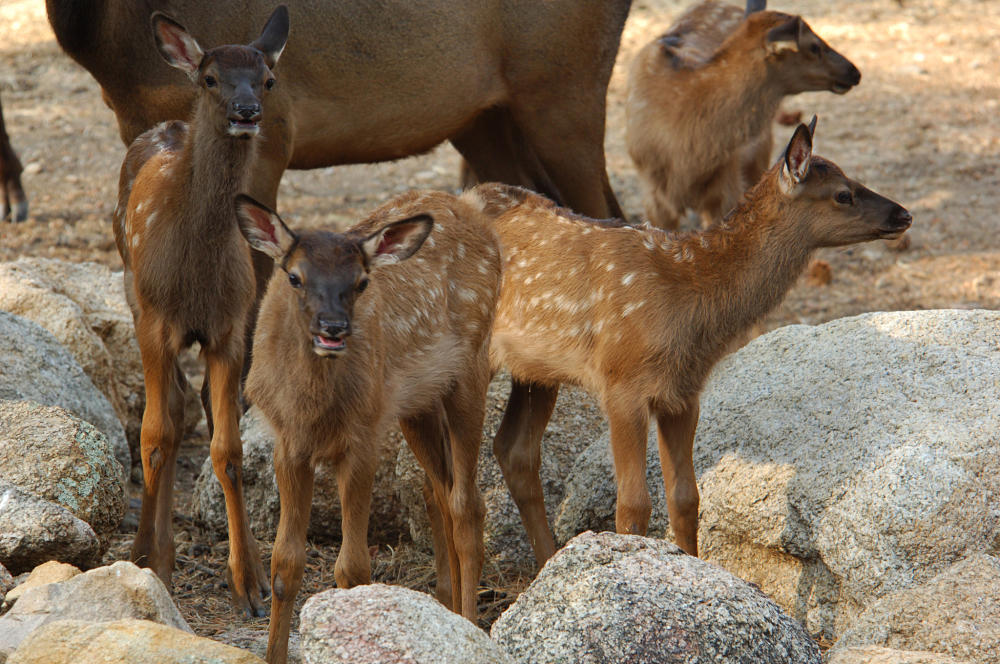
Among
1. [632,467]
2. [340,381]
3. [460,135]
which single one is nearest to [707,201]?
[460,135]

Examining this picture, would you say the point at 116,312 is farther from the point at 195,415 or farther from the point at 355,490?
the point at 355,490

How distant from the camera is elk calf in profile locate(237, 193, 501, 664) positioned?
178 inches

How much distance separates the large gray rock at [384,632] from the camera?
11.8ft

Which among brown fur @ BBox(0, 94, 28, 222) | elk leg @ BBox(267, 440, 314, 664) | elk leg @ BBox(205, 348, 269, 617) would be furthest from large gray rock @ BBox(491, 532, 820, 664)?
brown fur @ BBox(0, 94, 28, 222)

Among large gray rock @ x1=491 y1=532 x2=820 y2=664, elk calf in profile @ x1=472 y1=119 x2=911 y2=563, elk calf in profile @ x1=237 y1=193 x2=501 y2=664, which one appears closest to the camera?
large gray rock @ x1=491 y1=532 x2=820 y2=664

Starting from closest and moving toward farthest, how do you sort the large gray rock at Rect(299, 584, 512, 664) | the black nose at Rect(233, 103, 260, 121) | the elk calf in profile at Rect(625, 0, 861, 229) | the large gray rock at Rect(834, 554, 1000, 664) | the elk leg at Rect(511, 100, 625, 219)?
the large gray rock at Rect(299, 584, 512, 664) → the large gray rock at Rect(834, 554, 1000, 664) → the black nose at Rect(233, 103, 260, 121) → the elk leg at Rect(511, 100, 625, 219) → the elk calf in profile at Rect(625, 0, 861, 229)

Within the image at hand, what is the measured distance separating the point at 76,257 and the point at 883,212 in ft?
20.0

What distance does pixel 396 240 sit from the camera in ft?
15.3

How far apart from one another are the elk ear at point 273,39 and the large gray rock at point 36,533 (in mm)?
2040

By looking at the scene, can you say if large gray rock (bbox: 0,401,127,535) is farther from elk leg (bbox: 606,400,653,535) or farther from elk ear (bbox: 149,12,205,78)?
elk leg (bbox: 606,400,653,535)

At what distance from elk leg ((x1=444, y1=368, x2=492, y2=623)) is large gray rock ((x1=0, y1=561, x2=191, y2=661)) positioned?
4.46 ft

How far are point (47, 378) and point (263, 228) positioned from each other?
212 centimetres

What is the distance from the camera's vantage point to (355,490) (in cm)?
468

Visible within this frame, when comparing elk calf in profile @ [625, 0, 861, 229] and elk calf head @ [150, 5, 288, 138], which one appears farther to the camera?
elk calf in profile @ [625, 0, 861, 229]
